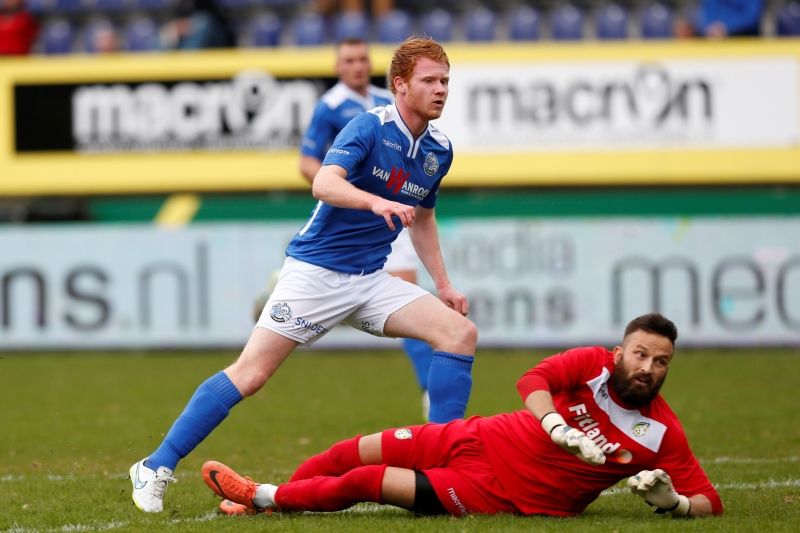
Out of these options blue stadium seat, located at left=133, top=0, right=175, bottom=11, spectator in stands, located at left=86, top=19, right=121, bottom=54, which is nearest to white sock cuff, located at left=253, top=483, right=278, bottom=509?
spectator in stands, located at left=86, top=19, right=121, bottom=54

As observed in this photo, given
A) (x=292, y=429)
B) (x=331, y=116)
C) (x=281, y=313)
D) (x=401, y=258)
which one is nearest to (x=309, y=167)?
(x=331, y=116)

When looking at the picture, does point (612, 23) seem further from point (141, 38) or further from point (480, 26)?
point (141, 38)

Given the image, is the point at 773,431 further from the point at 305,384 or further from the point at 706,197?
the point at 706,197

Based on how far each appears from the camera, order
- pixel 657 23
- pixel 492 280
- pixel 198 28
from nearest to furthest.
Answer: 1. pixel 492 280
2. pixel 198 28
3. pixel 657 23

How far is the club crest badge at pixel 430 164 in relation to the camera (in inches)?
259

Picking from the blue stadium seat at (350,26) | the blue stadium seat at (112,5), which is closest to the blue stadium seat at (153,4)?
the blue stadium seat at (112,5)

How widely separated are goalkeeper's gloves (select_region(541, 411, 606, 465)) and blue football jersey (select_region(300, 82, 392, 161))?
463 cm

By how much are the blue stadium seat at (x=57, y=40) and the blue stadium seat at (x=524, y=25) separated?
20.1ft

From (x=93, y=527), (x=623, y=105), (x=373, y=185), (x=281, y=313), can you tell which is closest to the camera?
(x=93, y=527)

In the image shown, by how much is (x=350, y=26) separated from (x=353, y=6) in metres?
0.87

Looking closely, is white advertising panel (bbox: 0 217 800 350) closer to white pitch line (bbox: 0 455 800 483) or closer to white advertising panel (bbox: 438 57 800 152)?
white advertising panel (bbox: 438 57 800 152)

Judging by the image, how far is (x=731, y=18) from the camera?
1650 cm

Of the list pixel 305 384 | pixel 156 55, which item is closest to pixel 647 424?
pixel 305 384

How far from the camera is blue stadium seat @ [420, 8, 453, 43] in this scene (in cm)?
1788
